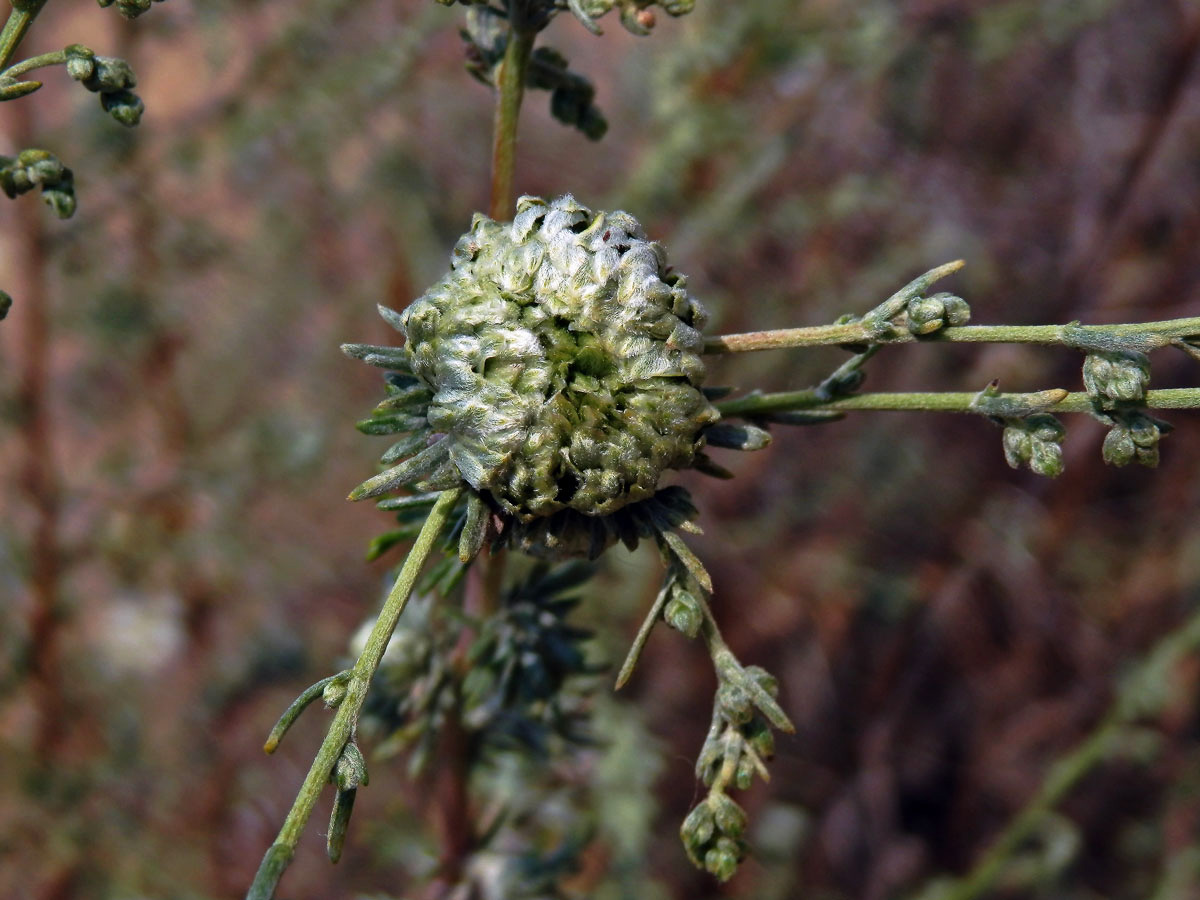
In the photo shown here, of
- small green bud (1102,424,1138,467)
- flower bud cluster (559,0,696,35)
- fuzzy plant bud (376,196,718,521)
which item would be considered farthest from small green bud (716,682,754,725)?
flower bud cluster (559,0,696,35)

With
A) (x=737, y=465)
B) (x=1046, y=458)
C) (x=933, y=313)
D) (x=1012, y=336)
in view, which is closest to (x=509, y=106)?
(x=933, y=313)

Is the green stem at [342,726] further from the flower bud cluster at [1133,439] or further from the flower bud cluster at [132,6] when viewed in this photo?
the flower bud cluster at [1133,439]

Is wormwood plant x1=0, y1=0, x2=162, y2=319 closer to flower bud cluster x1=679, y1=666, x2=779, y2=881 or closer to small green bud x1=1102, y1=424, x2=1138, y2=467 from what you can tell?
flower bud cluster x1=679, y1=666, x2=779, y2=881

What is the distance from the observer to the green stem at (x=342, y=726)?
1106 mm

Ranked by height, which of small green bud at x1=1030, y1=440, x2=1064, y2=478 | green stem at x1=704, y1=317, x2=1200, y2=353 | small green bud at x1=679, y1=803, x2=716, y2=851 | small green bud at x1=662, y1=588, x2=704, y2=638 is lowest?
small green bud at x1=679, y1=803, x2=716, y2=851

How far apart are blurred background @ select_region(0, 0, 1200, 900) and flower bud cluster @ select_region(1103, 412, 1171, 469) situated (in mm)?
2633

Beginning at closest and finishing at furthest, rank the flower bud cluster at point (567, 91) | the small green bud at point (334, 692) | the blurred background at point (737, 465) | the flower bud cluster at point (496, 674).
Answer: the small green bud at point (334, 692), the flower bud cluster at point (567, 91), the flower bud cluster at point (496, 674), the blurred background at point (737, 465)

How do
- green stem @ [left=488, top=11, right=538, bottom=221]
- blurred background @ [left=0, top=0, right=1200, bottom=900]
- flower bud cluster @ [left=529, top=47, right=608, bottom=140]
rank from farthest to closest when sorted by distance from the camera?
blurred background @ [left=0, top=0, right=1200, bottom=900] → flower bud cluster @ [left=529, top=47, right=608, bottom=140] → green stem @ [left=488, top=11, right=538, bottom=221]

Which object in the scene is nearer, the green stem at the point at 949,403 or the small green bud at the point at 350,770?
the small green bud at the point at 350,770

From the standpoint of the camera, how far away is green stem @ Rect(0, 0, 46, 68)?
4.35ft

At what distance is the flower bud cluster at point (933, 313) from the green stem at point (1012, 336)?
0.01 m

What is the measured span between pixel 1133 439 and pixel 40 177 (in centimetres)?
143

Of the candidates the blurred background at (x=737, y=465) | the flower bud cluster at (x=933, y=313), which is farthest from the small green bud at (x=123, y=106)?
the blurred background at (x=737, y=465)

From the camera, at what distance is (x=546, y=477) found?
1315mm
